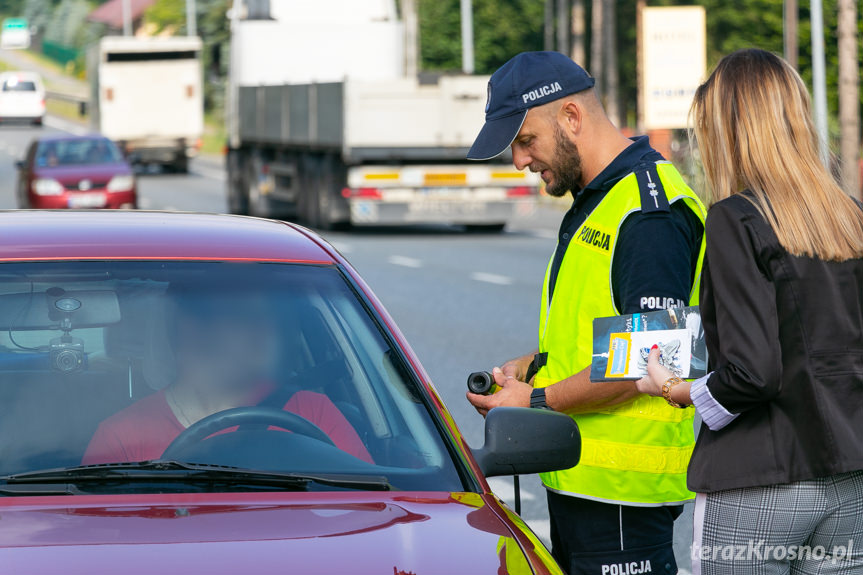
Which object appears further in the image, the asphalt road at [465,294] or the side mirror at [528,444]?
the asphalt road at [465,294]

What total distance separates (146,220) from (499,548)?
1.49 meters

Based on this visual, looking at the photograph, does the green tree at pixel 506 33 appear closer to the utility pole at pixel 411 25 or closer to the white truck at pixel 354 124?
the utility pole at pixel 411 25

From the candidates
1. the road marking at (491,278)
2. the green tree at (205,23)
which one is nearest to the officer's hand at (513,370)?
the road marking at (491,278)

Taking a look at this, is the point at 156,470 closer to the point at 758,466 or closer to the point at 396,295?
the point at 758,466

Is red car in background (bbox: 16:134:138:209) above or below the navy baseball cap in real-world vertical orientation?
below

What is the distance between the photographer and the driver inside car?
340 cm

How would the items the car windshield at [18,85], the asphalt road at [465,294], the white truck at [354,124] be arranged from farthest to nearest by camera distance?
1. the car windshield at [18,85]
2. the white truck at [354,124]
3. the asphalt road at [465,294]

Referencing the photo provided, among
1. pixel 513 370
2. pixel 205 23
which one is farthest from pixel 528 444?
pixel 205 23

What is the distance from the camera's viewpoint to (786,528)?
10.2ft

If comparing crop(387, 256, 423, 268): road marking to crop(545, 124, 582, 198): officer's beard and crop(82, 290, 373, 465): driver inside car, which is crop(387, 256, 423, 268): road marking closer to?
crop(545, 124, 582, 198): officer's beard

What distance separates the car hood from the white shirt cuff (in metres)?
0.46

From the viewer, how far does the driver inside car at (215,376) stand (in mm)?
3402

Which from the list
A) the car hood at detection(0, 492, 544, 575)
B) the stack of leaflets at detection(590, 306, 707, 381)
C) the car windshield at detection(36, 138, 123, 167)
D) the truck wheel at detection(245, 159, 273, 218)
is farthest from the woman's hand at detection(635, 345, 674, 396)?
the truck wheel at detection(245, 159, 273, 218)

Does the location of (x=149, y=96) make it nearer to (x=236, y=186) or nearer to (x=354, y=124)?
(x=236, y=186)
